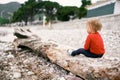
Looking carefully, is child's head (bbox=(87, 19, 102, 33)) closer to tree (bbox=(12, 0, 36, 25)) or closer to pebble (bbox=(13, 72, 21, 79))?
pebble (bbox=(13, 72, 21, 79))

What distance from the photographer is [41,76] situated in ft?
19.7

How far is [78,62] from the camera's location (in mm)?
5902

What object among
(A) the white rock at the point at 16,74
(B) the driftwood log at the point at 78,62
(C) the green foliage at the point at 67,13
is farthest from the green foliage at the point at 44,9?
(A) the white rock at the point at 16,74

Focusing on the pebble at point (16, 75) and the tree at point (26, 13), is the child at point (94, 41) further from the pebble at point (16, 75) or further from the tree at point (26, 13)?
the tree at point (26, 13)

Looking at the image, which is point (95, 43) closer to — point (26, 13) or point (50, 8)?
point (50, 8)

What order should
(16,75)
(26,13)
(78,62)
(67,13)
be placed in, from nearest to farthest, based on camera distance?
(78,62)
(16,75)
(67,13)
(26,13)

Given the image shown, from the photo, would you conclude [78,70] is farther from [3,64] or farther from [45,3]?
[45,3]

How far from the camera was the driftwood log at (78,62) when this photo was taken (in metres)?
5.31

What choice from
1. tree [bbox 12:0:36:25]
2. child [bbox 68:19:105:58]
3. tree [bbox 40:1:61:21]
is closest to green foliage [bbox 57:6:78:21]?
tree [bbox 40:1:61:21]

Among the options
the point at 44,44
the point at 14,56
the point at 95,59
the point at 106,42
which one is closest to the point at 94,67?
the point at 95,59

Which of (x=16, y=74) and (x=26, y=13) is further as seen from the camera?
(x=26, y=13)

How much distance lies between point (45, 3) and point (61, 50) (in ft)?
265

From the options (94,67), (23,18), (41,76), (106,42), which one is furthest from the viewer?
(23,18)

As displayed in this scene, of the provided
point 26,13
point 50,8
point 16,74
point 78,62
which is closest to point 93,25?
point 78,62
